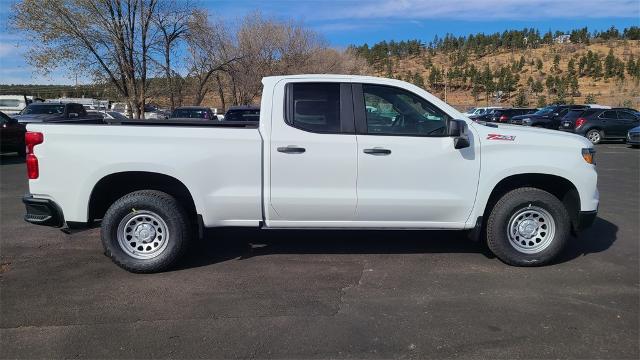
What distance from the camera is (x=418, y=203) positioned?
521 cm

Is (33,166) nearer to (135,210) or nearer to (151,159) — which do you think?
(135,210)

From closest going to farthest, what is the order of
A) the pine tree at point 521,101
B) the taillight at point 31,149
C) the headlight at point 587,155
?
the taillight at point 31,149 → the headlight at point 587,155 → the pine tree at point 521,101

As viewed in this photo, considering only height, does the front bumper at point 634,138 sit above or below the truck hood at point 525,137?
below

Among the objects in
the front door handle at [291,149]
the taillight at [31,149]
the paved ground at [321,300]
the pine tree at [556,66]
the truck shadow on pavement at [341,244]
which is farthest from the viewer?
the pine tree at [556,66]

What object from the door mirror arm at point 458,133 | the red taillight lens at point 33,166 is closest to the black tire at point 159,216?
the red taillight lens at point 33,166

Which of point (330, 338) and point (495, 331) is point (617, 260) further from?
point (330, 338)

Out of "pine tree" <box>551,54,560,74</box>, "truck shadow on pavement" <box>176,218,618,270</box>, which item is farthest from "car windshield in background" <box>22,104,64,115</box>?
"pine tree" <box>551,54,560,74</box>

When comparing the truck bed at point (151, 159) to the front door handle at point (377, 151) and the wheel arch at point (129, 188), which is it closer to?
the wheel arch at point (129, 188)

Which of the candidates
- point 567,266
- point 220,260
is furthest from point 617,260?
point 220,260

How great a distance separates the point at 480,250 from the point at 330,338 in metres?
2.94

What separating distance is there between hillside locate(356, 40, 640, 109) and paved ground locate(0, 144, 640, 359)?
44731mm

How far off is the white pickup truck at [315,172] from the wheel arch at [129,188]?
2 cm

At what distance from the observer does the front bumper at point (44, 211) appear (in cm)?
504

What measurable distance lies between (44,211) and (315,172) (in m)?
2.72
